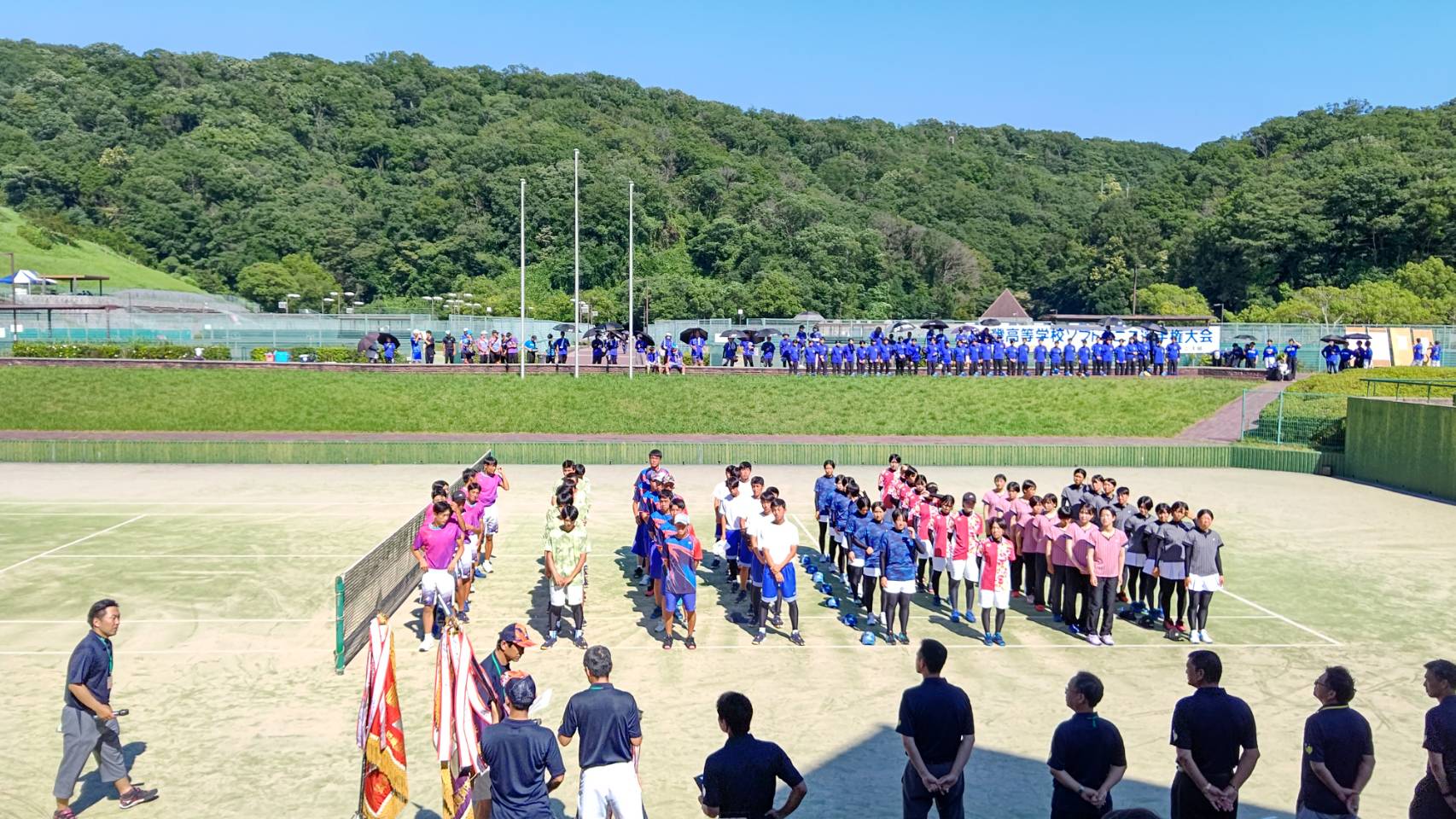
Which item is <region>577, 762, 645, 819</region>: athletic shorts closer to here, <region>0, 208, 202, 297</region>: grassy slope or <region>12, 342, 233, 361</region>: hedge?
<region>12, 342, 233, 361</region>: hedge

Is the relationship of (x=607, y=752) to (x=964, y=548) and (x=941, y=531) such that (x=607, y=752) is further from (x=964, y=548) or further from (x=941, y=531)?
(x=941, y=531)

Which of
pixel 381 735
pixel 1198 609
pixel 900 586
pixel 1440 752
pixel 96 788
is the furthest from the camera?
pixel 1198 609

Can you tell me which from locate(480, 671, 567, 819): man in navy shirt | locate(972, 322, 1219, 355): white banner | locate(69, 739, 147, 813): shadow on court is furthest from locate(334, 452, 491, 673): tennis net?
locate(972, 322, 1219, 355): white banner

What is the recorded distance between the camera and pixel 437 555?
42.2 ft

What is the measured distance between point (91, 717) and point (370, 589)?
5.50 m

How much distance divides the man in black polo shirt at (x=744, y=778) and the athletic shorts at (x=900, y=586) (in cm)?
739

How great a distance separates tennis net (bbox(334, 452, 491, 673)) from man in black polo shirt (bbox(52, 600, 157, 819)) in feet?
10.6

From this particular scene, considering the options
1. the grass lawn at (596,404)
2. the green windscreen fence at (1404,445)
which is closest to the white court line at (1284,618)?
the green windscreen fence at (1404,445)

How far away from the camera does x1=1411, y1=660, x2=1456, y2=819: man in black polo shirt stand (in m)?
6.33

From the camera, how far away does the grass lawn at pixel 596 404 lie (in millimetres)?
34938

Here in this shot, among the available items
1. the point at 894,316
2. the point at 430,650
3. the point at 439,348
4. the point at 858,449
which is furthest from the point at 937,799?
the point at 894,316

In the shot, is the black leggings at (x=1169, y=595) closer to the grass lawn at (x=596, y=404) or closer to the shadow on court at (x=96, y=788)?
the shadow on court at (x=96, y=788)

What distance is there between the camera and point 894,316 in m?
88.4

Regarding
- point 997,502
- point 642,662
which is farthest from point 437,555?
point 997,502
